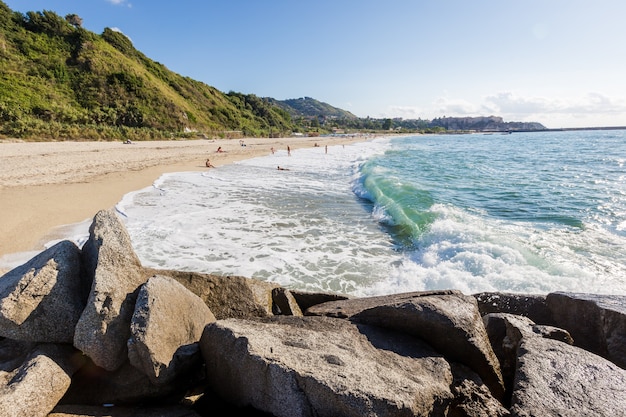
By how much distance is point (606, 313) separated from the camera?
3152 mm

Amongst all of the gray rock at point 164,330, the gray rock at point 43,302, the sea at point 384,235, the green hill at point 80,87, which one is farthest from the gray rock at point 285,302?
the green hill at point 80,87

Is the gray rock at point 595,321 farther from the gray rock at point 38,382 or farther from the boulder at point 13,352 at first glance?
the boulder at point 13,352

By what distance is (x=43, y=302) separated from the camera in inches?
108

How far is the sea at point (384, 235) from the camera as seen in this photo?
6.20 m

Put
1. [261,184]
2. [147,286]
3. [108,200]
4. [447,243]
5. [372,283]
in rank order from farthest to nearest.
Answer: [261,184]
[108,200]
[447,243]
[372,283]
[147,286]

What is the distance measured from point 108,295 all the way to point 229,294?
127cm

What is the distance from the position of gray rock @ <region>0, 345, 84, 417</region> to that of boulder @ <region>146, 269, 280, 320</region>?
1.08 metres

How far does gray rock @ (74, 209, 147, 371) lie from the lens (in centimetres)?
254

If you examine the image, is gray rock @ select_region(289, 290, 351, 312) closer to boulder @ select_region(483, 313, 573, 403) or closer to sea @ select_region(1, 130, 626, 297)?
sea @ select_region(1, 130, 626, 297)

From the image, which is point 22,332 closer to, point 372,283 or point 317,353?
point 317,353

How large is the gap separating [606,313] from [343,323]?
2.56 metres

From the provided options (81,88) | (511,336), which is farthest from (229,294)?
(81,88)

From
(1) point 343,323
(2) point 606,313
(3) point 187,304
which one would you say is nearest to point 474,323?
(1) point 343,323

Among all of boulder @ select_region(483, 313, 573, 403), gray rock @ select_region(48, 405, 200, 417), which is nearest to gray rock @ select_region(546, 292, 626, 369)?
boulder @ select_region(483, 313, 573, 403)
